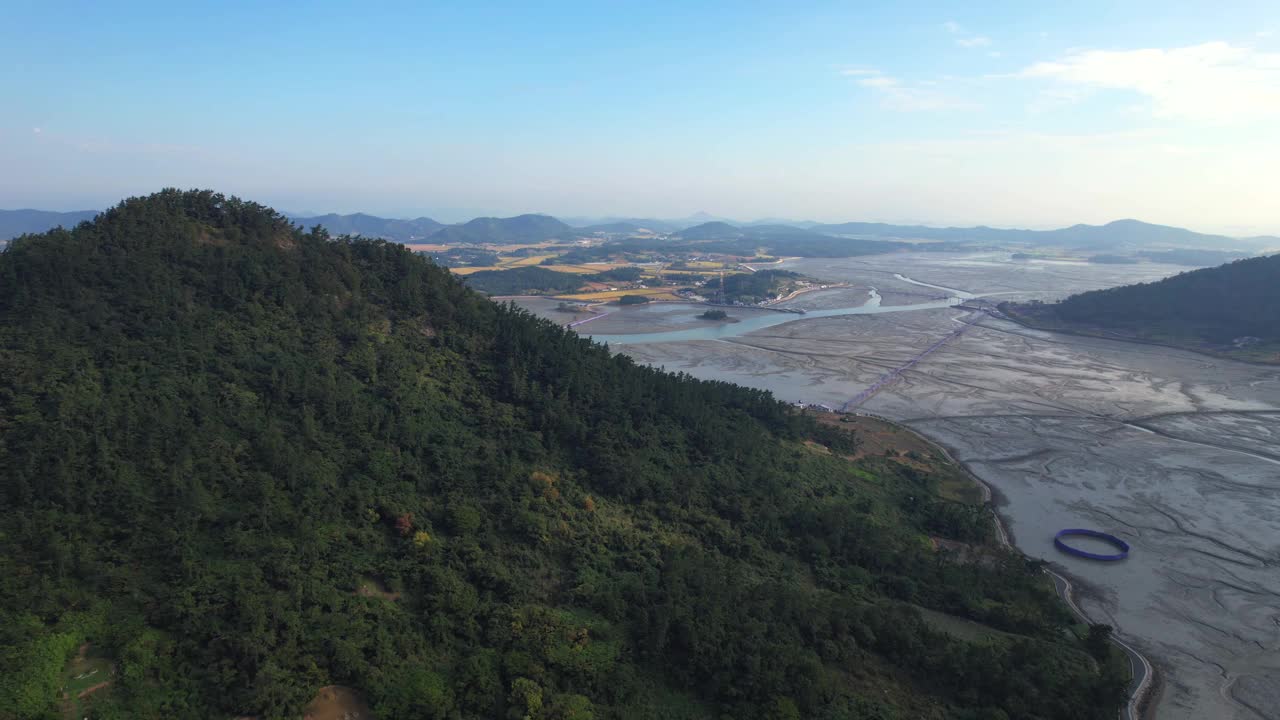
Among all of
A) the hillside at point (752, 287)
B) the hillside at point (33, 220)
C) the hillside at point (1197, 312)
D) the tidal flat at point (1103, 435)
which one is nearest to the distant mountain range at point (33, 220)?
the hillside at point (33, 220)

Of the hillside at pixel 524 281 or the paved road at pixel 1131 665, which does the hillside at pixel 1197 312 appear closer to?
the paved road at pixel 1131 665

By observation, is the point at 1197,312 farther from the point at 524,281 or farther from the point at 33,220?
the point at 33,220

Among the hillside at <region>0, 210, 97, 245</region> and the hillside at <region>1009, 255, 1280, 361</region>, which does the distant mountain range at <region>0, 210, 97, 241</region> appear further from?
the hillside at <region>1009, 255, 1280, 361</region>

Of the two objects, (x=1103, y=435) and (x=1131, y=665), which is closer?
(x=1131, y=665)

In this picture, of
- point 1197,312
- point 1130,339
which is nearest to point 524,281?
point 1130,339

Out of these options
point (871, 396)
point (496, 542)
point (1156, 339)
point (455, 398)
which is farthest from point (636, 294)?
point (496, 542)

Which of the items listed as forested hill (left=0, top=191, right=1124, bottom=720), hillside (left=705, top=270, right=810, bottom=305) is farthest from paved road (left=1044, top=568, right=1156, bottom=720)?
hillside (left=705, top=270, right=810, bottom=305)
